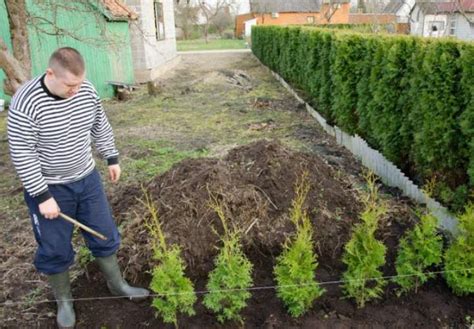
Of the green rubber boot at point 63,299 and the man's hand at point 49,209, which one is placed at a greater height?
the man's hand at point 49,209

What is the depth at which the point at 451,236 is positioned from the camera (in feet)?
12.5

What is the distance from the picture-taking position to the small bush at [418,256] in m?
2.98

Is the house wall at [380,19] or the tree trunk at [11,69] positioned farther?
the house wall at [380,19]

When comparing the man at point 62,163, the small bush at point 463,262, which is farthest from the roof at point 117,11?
the small bush at point 463,262

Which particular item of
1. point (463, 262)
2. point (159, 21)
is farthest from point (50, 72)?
point (159, 21)

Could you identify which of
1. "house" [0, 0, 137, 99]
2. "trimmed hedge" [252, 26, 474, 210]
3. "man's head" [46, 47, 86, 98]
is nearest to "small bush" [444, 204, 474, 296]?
"trimmed hedge" [252, 26, 474, 210]

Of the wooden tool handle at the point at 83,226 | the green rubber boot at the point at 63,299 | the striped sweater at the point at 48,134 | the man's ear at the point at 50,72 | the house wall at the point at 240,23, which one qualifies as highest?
the house wall at the point at 240,23

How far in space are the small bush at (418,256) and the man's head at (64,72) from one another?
2359 millimetres

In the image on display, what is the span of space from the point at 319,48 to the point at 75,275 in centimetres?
Result: 685

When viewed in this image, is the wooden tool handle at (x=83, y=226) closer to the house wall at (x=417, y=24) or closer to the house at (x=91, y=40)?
the house at (x=91, y=40)

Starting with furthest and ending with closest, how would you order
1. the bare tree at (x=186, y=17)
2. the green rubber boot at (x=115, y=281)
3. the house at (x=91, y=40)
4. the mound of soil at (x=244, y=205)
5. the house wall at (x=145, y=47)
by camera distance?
1. the bare tree at (x=186, y=17)
2. the house wall at (x=145, y=47)
3. the house at (x=91, y=40)
4. the mound of soil at (x=244, y=205)
5. the green rubber boot at (x=115, y=281)

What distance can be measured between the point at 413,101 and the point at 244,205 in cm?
225

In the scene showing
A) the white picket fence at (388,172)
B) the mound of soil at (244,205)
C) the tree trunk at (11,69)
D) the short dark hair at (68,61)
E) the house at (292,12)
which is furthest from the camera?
the house at (292,12)

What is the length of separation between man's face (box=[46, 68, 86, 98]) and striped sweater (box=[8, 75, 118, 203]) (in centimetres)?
6
